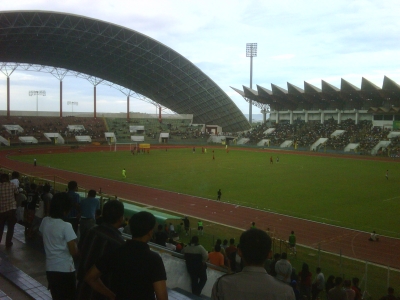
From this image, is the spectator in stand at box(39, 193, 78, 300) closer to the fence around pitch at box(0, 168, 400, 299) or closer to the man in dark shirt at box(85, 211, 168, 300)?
the man in dark shirt at box(85, 211, 168, 300)

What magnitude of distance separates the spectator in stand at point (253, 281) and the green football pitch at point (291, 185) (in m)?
16.5

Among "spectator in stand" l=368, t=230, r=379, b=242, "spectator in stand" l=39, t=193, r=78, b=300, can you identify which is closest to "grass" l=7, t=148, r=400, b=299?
"spectator in stand" l=368, t=230, r=379, b=242

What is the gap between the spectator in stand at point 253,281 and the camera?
2.78 meters

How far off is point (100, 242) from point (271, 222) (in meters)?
16.0

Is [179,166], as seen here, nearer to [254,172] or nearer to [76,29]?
[254,172]

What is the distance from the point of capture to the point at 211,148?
73.5m

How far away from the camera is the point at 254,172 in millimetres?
37938

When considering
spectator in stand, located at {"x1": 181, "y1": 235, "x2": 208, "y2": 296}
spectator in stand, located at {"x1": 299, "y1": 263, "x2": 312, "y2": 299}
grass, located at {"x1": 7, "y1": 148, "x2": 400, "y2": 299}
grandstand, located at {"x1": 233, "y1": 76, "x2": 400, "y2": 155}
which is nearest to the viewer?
spectator in stand, located at {"x1": 181, "y1": 235, "x2": 208, "y2": 296}

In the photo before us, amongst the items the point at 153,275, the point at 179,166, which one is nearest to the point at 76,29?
the point at 179,166

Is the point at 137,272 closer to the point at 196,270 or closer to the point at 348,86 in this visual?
the point at 196,270

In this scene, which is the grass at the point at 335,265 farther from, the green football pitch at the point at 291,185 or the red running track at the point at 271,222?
the green football pitch at the point at 291,185

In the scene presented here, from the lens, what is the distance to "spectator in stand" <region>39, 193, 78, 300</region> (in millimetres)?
4785

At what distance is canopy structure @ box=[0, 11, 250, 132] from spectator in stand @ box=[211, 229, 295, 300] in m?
57.1

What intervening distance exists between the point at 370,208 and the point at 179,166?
2348 centimetres
